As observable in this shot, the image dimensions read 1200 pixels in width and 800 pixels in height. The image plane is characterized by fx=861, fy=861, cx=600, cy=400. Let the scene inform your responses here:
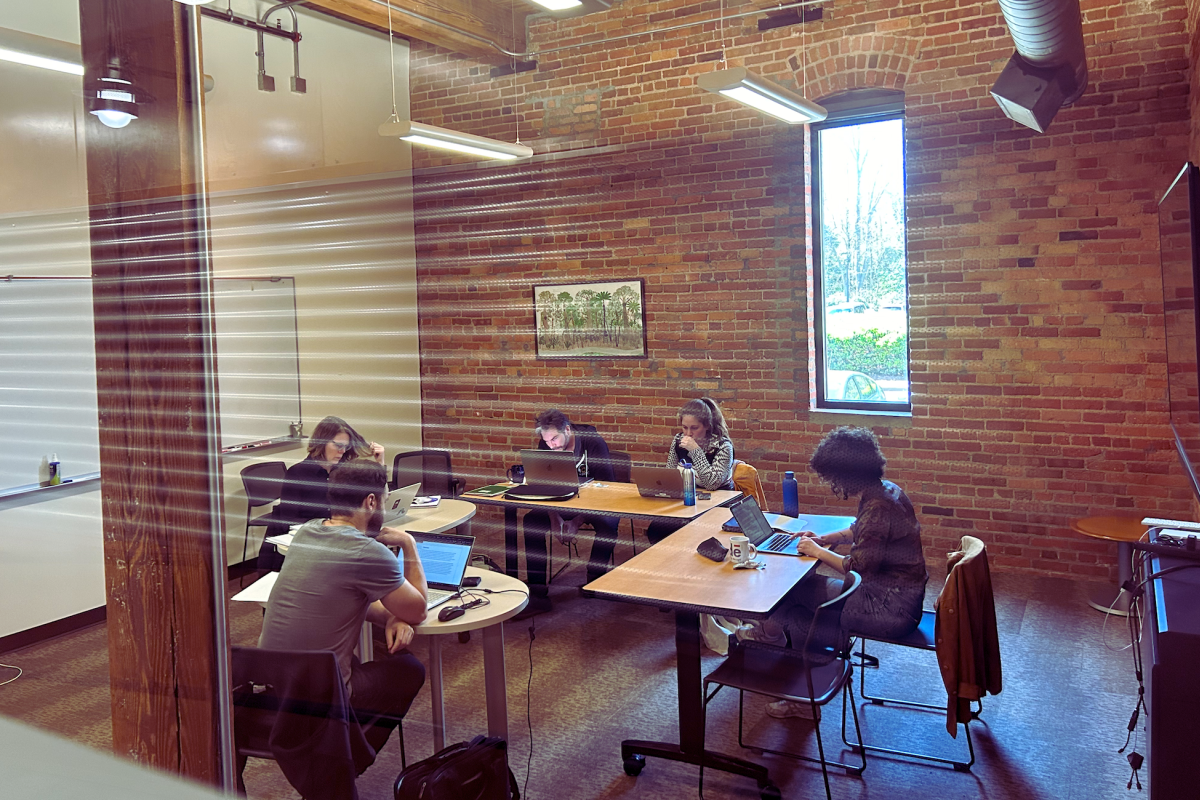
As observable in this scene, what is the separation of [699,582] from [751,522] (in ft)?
1.50

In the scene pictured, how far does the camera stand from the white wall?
3980 mm

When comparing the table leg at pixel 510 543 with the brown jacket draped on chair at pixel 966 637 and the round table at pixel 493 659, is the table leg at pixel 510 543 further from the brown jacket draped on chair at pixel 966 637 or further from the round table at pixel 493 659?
the brown jacket draped on chair at pixel 966 637

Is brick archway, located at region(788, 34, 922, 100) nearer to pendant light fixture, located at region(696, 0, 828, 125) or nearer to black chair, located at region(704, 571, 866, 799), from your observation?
A: pendant light fixture, located at region(696, 0, 828, 125)

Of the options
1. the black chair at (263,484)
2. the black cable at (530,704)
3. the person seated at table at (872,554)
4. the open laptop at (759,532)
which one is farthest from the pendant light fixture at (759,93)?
the black chair at (263,484)

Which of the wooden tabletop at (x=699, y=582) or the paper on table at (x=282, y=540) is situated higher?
the paper on table at (x=282, y=540)

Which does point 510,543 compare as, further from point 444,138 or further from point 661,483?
point 444,138

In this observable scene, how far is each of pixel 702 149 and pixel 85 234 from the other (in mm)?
3476

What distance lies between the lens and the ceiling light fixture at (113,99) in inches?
46.1

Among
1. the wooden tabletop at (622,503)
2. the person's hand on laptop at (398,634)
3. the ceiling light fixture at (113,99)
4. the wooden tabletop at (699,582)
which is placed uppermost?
the ceiling light fixture at (113,99)

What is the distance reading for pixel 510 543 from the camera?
4.74 metres

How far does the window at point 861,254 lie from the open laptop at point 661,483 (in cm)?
165

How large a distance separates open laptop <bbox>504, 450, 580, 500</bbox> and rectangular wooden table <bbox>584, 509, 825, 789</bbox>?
1.16m

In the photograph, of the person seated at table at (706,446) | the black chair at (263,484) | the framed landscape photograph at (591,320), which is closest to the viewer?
the person seated at table at (706,446)

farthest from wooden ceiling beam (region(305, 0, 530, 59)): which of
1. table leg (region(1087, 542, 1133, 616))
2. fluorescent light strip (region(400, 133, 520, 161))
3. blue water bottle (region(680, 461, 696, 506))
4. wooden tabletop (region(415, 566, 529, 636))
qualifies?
table leg (region(1087, 542, 1133, 616))
